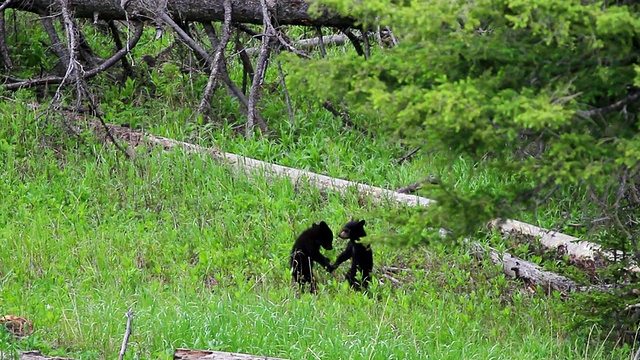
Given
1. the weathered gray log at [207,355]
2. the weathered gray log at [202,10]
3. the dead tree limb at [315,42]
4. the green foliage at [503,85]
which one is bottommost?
the weathered gray log at [207,355]

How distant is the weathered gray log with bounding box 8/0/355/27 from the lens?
11422 millimetres

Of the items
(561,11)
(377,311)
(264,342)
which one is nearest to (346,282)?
(377,311)

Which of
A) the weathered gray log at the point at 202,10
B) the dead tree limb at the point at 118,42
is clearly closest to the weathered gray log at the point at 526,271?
the weathered gray log at the point at 202,10

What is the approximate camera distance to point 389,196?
33.4 ft

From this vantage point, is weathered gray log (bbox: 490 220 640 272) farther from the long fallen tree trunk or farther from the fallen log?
the fallen log

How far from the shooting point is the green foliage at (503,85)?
4.23 m

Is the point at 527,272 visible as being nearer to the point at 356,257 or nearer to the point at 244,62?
the point at 356,257

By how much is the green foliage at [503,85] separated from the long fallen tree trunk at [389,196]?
11.2 feet

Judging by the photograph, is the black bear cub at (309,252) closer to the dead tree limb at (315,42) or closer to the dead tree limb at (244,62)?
the dead tree limb at (244,62)

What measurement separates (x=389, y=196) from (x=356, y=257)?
1.53 m

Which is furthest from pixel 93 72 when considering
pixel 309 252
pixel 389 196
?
pixel 309 252

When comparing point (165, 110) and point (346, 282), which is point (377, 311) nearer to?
point (346, 282)

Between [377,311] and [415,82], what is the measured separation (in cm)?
363

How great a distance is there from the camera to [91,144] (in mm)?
11250
